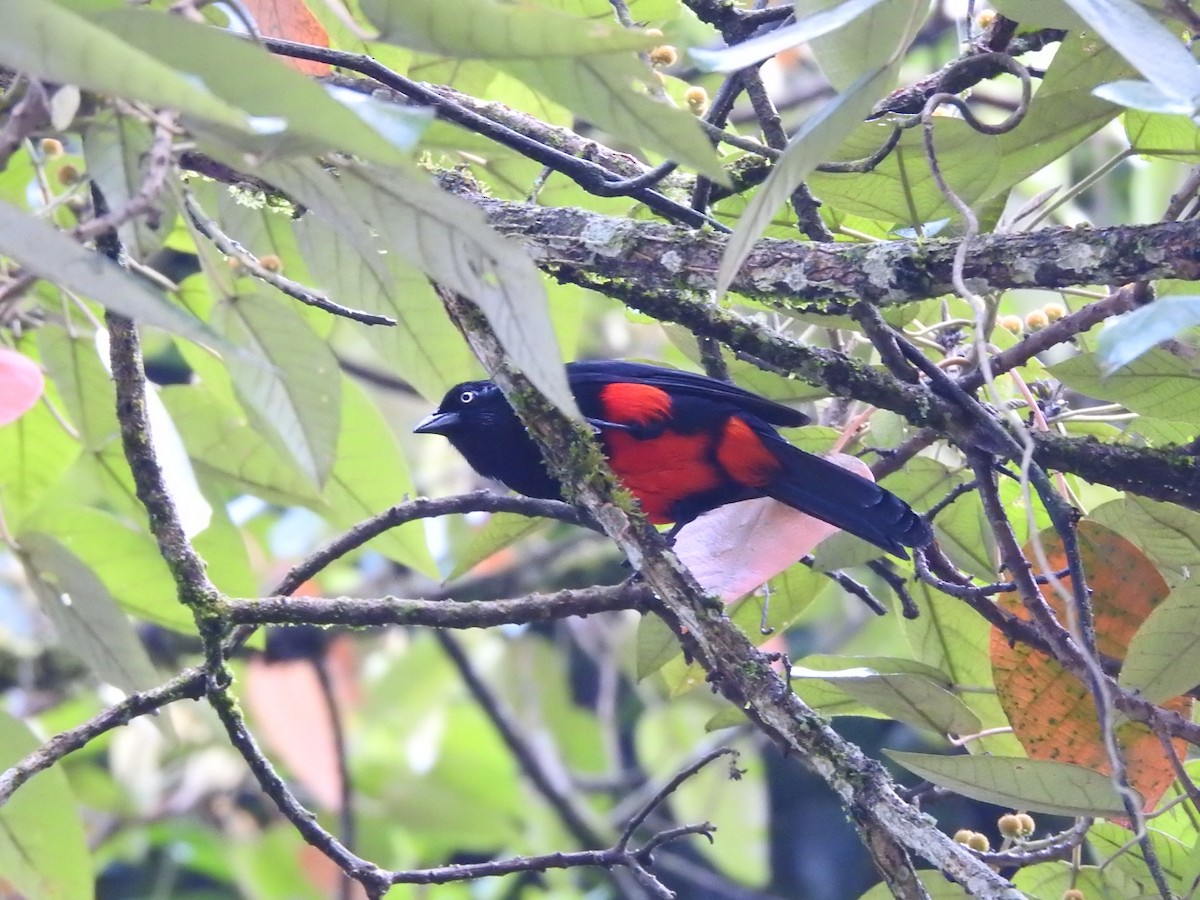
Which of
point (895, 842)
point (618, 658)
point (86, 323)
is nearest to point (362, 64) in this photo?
point (86, 323)

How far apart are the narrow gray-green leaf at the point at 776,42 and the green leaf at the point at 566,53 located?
2.5 inches

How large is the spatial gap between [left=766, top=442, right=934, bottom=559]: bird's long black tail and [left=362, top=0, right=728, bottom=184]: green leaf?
2.98 feet

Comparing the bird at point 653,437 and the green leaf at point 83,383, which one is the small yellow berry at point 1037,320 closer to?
the bird at point 653,437

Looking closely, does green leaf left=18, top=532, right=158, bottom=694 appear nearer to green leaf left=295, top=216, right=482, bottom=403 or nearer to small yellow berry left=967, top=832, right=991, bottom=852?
green leaf left=295, top=216, right=482, bottom=403

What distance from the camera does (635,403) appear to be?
3158mm

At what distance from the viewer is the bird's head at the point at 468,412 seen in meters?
3.32

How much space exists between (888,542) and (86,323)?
169 centimetres

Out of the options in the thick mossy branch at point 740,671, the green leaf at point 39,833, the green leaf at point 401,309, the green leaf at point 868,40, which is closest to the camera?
the green leaf at point 868,40

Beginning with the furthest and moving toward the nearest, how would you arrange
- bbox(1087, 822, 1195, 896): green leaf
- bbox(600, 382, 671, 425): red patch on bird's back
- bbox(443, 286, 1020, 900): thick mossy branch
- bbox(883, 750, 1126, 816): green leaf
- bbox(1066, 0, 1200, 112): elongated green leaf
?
bbox(600, 382, 671, 425): red patch on bird's back, bbox(1087, 822, 1195, 896): green leaf, bbox(883, 750, 1126, 816): green leaf, bbox(443, 286, 1020, 900): thick mossy branch, bbox(1066, 0, 1200, 112): elongated green leaf

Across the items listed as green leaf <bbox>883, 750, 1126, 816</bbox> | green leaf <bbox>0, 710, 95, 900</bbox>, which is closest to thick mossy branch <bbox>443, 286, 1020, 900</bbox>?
green leaf <bbox>883, 750, 1126, 816</bbox>

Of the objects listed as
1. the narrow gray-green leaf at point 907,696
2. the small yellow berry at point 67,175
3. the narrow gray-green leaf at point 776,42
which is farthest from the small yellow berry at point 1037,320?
the small yellow berry at point 67,175

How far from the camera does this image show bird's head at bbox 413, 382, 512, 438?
131 inches

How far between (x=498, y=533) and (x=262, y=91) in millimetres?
1670

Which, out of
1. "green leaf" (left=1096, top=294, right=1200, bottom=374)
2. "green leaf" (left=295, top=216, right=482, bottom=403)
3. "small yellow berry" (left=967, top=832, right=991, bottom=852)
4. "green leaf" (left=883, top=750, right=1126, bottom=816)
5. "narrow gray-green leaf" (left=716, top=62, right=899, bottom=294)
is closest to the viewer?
"green leaf" (left=1096, top=294, right=1200, bottom=374)
